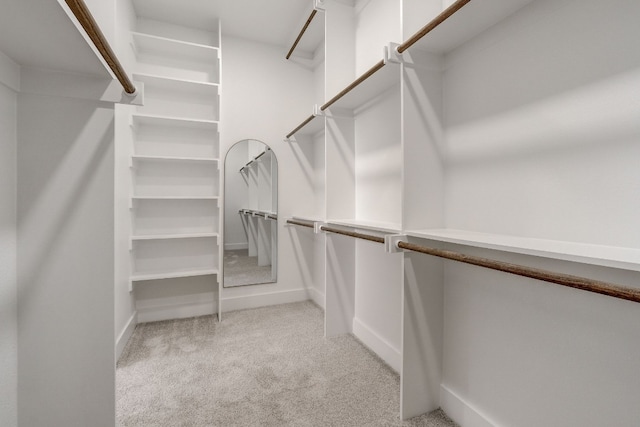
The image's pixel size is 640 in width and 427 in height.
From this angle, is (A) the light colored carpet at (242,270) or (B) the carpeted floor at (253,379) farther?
(A) the light colored carpet at (242,270)

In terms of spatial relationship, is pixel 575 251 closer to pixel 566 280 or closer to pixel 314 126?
Answer: pixel 566 280

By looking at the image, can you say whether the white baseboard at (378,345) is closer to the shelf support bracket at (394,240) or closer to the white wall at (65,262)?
the shelf support bracket at (394,240)

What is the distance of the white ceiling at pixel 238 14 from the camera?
2.54 metres

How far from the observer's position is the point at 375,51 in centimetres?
208

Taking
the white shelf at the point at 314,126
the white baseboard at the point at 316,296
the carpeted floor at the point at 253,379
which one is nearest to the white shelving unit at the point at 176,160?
the carpeted floor at the point at 253,379

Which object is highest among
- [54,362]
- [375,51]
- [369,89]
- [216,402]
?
[375,51]

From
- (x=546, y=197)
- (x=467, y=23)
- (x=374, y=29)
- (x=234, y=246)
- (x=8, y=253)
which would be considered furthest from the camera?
(x=234, y=246)

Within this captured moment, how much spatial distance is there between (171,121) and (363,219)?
1.89 m

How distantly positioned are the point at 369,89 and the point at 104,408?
2.05 m

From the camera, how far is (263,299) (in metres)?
3.12

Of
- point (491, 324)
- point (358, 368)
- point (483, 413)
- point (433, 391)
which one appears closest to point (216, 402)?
point (358, 368)

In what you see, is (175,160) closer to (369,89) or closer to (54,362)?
(369,89)

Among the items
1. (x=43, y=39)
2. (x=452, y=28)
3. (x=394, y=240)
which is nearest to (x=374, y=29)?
(x=452, y=28)

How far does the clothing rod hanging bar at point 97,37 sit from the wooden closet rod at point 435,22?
110 centimetres
